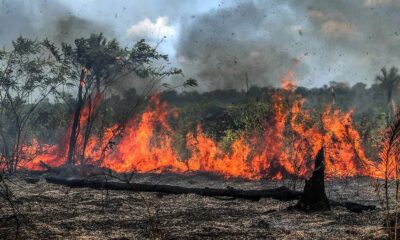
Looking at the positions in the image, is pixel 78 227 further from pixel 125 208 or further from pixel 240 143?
pixel 240 143

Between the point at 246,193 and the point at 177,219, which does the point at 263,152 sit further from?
the point at 177,219

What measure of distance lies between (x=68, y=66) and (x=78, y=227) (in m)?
18.1

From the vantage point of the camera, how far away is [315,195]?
32.9 feet

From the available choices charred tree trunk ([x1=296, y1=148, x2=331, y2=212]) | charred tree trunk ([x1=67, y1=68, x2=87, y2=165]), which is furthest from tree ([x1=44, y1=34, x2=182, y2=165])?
charred tree trunk ([x1=296, y1=148, x2=331, y2=212])

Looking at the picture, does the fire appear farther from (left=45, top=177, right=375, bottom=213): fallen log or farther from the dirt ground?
the dirt ground

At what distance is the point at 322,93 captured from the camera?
209 feet

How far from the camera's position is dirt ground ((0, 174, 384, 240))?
7348mm

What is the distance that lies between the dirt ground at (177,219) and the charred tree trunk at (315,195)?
0.88 ft

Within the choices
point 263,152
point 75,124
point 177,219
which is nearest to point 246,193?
point 177,219

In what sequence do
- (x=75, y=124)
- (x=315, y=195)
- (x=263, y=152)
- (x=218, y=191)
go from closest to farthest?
(x=315, y=195) < (x=218, y=191) < (x=263, y=152) < (x=75, y=124)

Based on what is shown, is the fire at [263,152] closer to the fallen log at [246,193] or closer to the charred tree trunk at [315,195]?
the fallen log at [246,193]

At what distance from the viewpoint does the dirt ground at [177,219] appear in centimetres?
735

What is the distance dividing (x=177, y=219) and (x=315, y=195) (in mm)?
3309

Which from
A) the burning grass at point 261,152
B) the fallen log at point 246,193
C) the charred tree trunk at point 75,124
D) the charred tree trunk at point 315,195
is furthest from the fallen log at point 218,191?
the charred tree trunk at point 75,124
